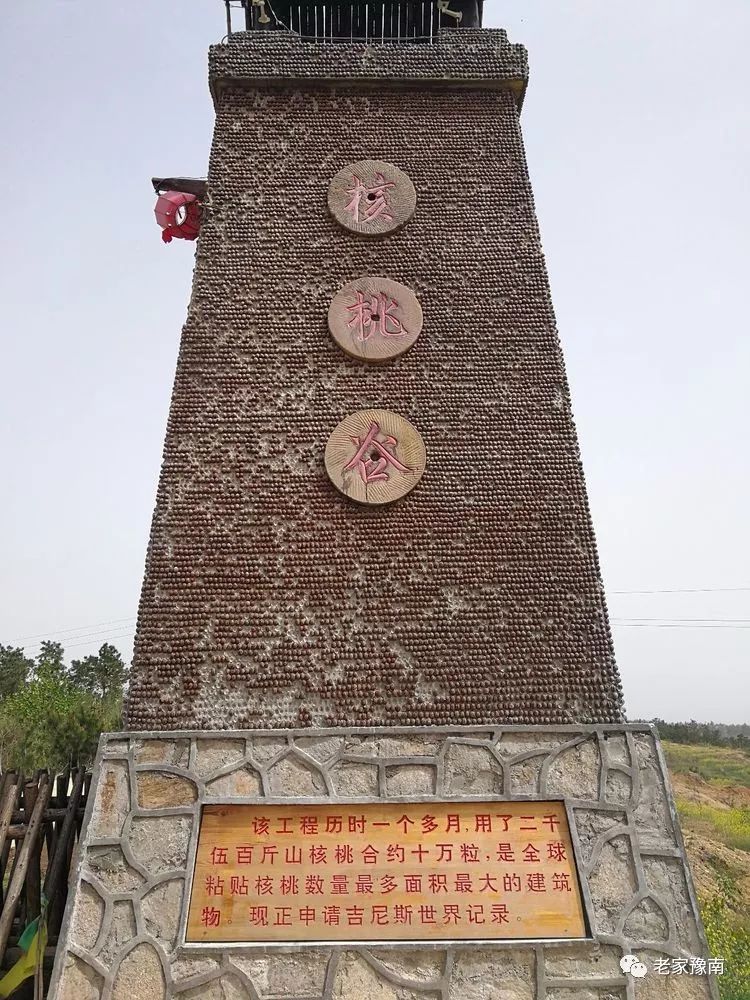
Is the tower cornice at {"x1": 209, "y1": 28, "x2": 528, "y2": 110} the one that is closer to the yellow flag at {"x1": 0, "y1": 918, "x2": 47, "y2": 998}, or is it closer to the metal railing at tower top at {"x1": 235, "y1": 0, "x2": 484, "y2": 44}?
the metal railing at tower top at {"x1": 235, "y1": 0, "x2": 484, "y2": 44}

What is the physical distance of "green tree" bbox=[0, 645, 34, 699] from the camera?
2238cm

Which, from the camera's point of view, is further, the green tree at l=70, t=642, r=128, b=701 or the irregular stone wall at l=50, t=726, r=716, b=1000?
the green tree at l=70, t=642, r=128, b=701

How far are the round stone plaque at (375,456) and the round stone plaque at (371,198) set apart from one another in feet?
5.70

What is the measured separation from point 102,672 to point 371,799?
24.4m

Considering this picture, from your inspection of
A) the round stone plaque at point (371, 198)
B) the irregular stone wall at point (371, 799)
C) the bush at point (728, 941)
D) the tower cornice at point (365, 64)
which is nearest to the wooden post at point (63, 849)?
the irregular stone wall at point (371, 799)

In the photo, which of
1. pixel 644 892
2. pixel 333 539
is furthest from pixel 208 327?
pixel 644 892

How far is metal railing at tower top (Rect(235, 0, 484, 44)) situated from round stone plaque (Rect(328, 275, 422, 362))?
10.9 feet

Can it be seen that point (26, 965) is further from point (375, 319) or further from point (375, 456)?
point (375, 319)

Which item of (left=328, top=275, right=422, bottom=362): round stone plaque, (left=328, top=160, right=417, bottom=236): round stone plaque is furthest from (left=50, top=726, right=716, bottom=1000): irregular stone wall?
(left=328, top=160, right=417, bottom=236): round stone plaque

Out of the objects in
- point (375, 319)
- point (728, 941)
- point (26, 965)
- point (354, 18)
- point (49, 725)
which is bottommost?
point (26, 965)

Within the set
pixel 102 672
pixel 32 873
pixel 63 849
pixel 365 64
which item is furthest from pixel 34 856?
pixel 102 672

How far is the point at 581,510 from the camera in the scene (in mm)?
4137

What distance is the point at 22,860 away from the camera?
353cm

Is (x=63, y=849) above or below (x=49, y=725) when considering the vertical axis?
below
